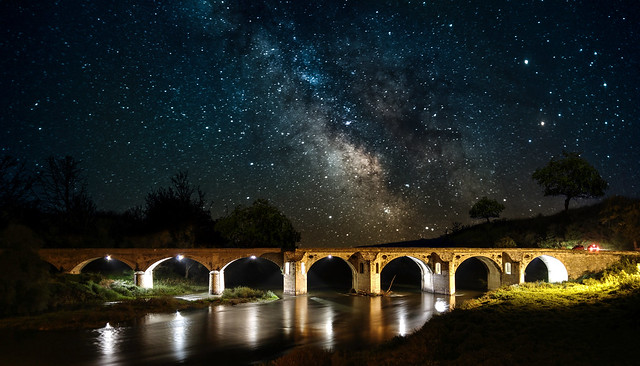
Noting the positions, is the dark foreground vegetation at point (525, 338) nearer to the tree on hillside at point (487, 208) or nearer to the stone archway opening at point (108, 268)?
the stone archway opening at point (108, 268)

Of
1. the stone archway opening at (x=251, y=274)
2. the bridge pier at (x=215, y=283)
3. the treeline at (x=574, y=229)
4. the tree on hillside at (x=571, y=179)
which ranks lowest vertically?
the stone archway opening at (x=251, y=274)

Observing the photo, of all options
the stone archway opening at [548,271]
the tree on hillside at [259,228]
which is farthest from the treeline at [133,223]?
the stone archway opening at [548,271]

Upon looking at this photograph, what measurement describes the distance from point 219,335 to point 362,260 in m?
27.1

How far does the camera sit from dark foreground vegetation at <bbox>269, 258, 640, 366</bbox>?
58.7 feet

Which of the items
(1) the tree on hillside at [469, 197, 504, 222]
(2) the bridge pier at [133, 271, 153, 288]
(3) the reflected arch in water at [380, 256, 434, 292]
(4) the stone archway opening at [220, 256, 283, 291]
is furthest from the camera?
(1) the tree on hillside at [469, 197, 504, 222]

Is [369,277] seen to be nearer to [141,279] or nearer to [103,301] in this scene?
[141,279]

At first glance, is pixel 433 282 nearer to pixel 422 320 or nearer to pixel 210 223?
pixel 422 320

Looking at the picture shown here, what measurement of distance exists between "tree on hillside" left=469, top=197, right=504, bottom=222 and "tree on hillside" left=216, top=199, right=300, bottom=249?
50057 mm

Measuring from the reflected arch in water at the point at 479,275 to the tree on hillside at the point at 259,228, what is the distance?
1090 inches

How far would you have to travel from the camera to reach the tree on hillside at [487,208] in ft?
328

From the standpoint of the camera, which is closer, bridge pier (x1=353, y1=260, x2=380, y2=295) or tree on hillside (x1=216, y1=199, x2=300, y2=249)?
bridge pier (x1=353, y1=260, x2=380, y2=295)

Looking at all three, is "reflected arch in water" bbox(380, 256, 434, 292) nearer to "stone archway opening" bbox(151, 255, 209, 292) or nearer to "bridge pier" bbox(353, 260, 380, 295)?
"bridge pier" bbox(353, 260, 380, 295)

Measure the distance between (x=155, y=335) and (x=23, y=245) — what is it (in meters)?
14.2

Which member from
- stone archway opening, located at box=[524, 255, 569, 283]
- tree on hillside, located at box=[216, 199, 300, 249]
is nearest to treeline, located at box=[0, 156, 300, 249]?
tree on hillside, located at box=[216, 199, 300, 249]
